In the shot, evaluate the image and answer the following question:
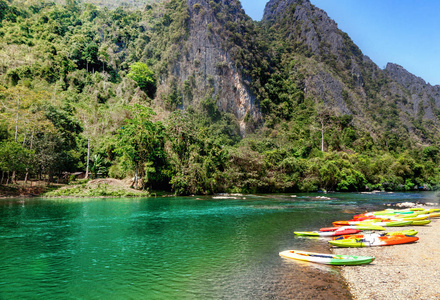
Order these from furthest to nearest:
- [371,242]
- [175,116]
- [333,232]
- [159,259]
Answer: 1. [175,116]
2. [333,232]
3. [371,242]
4. [159,259]

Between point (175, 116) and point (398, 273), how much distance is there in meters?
48.1

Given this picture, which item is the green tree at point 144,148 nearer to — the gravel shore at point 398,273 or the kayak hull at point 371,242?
the kayak hull at point 371,242

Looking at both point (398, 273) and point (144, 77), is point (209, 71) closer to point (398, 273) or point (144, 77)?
point (144, 77)

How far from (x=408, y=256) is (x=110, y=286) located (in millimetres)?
14240

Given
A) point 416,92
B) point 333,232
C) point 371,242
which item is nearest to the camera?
point 371,242

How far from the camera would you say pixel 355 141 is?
294ft

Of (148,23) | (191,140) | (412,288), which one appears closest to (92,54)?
(148,23)

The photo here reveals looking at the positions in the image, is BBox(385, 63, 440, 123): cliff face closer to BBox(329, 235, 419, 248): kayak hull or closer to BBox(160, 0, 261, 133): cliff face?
BBox(160, 0, 261, 133): cliff face

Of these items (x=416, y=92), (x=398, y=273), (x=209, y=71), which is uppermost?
(x=416, y=92)

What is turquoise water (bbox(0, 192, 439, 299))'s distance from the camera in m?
10.7

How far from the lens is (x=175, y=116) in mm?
55469

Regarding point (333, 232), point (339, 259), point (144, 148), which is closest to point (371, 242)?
point (333, 232)

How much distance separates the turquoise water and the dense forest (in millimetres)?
26541

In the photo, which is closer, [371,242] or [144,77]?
[371,242]
